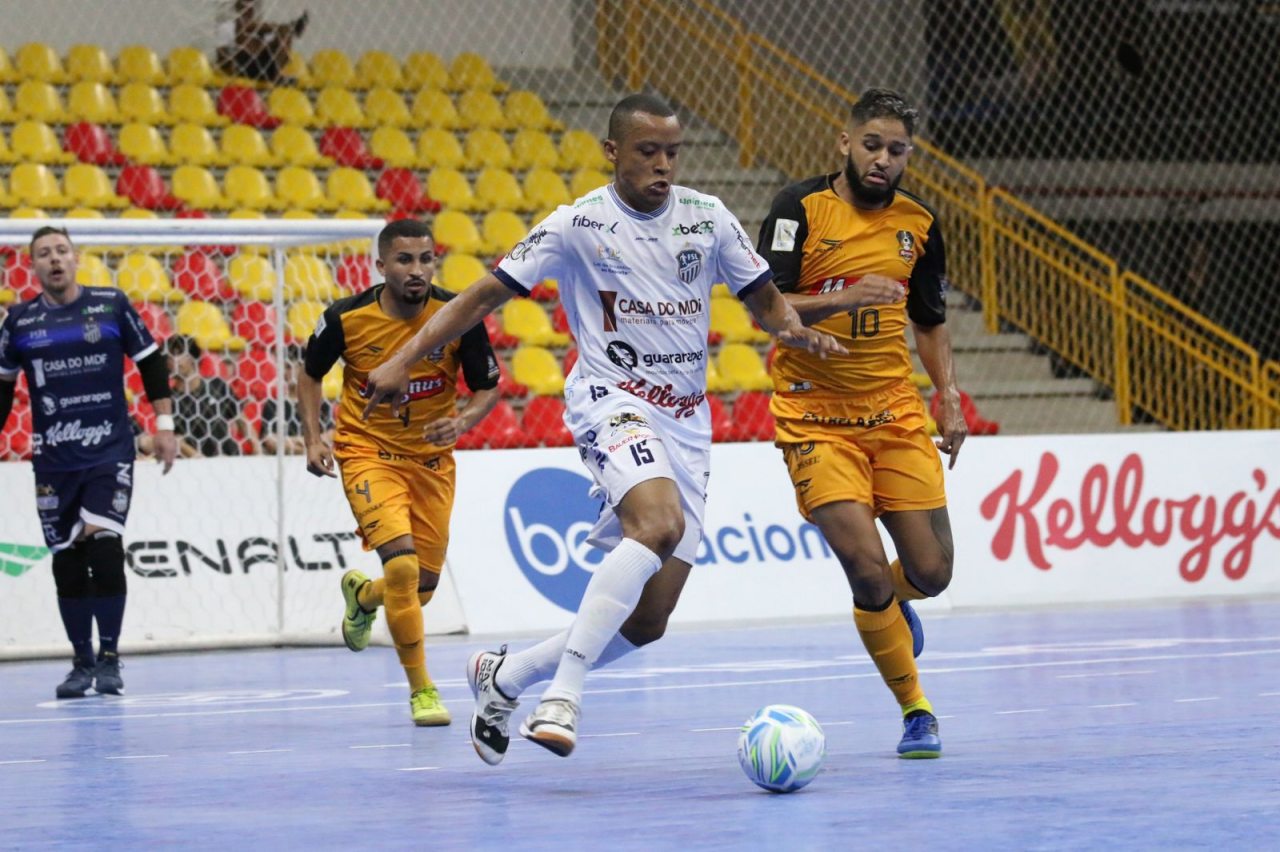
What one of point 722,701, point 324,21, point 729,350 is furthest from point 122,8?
point 722,701

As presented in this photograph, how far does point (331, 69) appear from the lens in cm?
1886

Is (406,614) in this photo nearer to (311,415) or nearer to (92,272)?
(311,415)

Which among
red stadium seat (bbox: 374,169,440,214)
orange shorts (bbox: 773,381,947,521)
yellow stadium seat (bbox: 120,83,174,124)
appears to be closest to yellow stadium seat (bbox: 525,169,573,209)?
red stadium seat (bbox: 374,169,440,214)

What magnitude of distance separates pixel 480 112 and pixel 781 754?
14.4 metres

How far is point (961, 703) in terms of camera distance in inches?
318

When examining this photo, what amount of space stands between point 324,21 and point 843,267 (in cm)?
1320

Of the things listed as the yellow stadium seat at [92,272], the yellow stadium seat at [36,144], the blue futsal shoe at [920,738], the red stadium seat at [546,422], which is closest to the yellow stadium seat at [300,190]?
the yellow stadium seat at [36,144]

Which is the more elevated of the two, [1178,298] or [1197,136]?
[1197,136]

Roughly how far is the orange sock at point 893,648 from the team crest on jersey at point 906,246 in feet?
3.87

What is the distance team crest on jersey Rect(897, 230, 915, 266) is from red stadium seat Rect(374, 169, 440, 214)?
1125 centimetres

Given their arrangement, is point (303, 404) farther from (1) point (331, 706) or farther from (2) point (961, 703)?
(2) point (961, 703)

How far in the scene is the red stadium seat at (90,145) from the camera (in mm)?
16531

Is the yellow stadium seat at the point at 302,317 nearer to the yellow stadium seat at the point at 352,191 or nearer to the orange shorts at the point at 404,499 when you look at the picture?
the yellow stadium seat at the point at 352,191

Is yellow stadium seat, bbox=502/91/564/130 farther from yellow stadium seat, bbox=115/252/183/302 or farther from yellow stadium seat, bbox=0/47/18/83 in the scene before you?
yellow stadium seat, bbox=115/252/183/302
